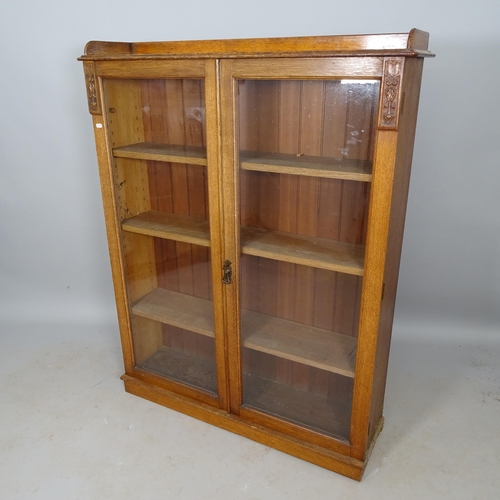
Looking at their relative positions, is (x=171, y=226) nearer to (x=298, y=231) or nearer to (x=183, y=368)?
(x=298, y=231)

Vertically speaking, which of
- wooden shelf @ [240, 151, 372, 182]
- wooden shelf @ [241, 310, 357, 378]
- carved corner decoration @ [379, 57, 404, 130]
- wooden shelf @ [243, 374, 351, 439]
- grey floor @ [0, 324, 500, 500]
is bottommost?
grey floor @ [0, 324, 500, 500]

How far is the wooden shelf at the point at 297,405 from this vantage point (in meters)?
2.03

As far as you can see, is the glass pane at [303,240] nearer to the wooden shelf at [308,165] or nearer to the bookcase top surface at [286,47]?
the wooden shelf at [308,165]

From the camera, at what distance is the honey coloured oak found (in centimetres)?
165

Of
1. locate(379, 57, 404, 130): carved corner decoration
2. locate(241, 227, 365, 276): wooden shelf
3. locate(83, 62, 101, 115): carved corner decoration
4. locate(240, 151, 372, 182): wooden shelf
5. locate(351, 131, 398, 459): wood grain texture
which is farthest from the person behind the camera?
locate(83, 62, 101, 115): carved corner decoration

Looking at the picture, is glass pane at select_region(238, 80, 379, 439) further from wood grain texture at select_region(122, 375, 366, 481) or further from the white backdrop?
the white backdrop

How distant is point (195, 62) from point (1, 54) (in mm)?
1651

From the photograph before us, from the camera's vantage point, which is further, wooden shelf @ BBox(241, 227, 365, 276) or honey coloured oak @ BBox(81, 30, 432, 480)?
wooden shelf @ BBox(241, 227, 365, 276)

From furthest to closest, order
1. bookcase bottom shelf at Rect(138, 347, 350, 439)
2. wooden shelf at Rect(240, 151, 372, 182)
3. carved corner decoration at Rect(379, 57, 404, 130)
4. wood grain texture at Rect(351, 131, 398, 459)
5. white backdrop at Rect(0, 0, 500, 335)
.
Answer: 1. white backdrop at Rect(0, 0, 500, 335)
2. bookcase bottom shelf at Rect(138, 347, 350, 439)
3. wooden shelf at Rect(240, 151, 372, 182)
4. wood grain texture at Rect(351, 131, 398, 459)
5. carved corner decoration at Rect(379, 57, 404, 130)

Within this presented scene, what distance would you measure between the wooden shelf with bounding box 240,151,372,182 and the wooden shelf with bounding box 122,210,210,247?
372 millimetres

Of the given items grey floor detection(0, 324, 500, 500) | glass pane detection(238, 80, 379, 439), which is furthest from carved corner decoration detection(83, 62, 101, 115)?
grey floor detection(0, 324, 500, 500)

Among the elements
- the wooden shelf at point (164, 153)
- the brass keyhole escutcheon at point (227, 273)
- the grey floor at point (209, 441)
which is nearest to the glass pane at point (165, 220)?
the wooden shelf at point (164, 153)

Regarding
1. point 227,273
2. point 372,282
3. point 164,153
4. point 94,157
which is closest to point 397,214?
point 372,282

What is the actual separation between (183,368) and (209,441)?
0.37 metres
